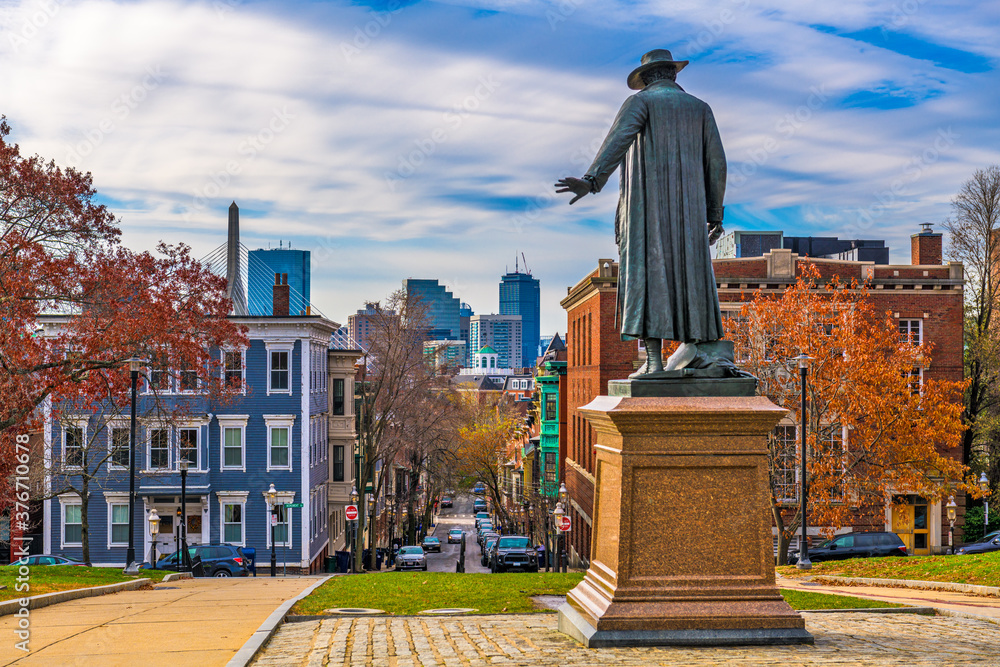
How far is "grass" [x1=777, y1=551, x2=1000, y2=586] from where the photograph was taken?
51.0 feet

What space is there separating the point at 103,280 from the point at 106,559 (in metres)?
22.3

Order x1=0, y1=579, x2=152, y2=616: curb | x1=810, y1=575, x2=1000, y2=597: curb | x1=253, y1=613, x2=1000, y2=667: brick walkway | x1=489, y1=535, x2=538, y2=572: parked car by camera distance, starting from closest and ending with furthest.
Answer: x1=253, y1=613, x2=1000, y2=667: brick walkway, x1=0, y1=579, x2=152, y2=616: curb, x1=810, y1=575, x2=1000, y2=597: curb, x1=489, y1=535, x2=538, y2=572: parked car

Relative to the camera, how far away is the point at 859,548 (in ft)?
95.2

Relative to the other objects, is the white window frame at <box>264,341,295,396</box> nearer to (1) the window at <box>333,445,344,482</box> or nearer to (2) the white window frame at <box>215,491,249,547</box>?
(2) the white window frame at <box>215,491,249,547</box>

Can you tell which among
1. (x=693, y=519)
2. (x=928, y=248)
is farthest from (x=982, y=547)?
(x=693, y=519)

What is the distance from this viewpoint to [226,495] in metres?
37.8

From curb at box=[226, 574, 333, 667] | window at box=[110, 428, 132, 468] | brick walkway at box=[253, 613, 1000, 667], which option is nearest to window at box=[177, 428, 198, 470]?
window at box=[110, 428, 132, 468]

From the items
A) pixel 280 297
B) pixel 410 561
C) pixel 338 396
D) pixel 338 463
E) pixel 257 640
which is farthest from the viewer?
pixel 338 396

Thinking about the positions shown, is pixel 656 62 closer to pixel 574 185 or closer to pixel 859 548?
pixel 574 185

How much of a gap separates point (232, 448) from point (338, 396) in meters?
7.77

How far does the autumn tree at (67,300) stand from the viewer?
17.6 m

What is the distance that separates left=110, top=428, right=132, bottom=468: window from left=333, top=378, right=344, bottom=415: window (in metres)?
11.0

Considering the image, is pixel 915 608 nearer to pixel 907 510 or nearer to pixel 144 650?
pixel 144 650

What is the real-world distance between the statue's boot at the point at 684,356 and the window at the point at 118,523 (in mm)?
34598
